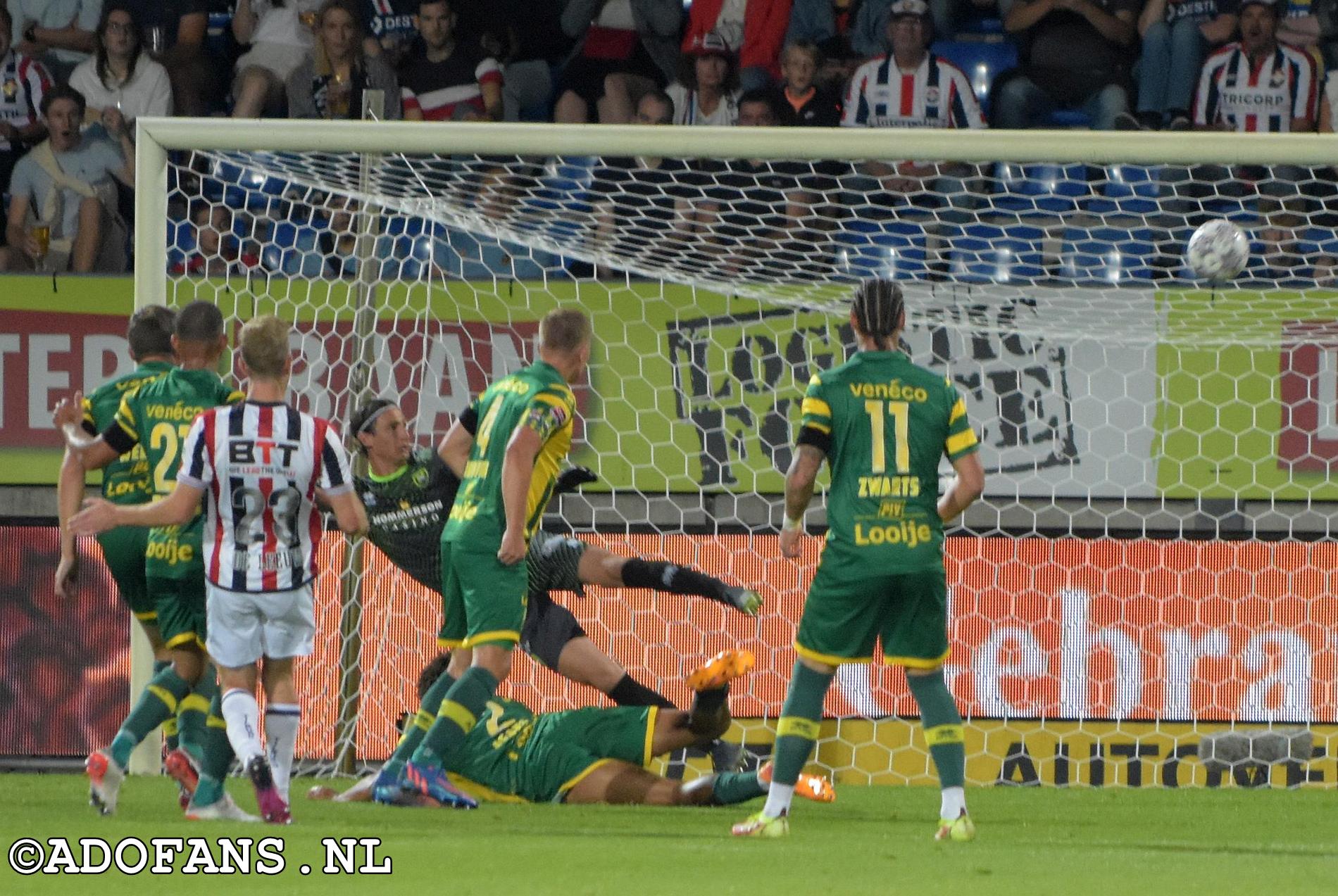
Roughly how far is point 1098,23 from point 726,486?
4409 millimetres

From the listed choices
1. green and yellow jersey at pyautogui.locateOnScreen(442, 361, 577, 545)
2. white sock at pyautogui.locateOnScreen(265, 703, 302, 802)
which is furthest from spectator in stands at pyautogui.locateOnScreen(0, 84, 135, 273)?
white sock at pyautogui.locateOnScreen(265, 703, 302, 802)

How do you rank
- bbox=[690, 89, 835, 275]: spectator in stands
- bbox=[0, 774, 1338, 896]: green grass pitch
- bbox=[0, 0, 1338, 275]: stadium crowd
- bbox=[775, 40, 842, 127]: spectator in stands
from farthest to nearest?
1. bbox=[0, 0, 1338, 275]: stadium crowd
2. bbox=[775, 40, 842, 127]: spectator in stands
3. bbox=[690, 89, 835, 275]: spectator in stands
4. bbox=[0, 774, 1338, 896]: green grass pitch

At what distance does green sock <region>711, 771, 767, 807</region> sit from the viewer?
20.4ft

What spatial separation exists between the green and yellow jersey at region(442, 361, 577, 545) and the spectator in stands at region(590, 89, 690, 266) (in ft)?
6.52

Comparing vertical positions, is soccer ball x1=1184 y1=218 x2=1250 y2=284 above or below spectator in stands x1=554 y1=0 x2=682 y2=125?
below

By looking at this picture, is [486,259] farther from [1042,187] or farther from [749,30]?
[749,30]

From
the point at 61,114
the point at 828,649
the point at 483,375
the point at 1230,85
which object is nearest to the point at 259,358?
the point at 828,649

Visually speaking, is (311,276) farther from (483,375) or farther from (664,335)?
(664,335)

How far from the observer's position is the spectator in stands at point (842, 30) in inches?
432

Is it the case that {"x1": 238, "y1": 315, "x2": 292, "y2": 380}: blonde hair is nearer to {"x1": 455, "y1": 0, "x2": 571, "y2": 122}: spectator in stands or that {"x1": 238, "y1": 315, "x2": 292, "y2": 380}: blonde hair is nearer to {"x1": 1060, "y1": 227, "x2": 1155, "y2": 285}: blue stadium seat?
{"x1": 1060, "y1": 227, "x2": 1155, "y2": 285}: blue stadium seat

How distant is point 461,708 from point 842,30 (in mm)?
6327

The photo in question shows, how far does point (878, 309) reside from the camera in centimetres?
548

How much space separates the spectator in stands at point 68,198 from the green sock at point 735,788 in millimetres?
5124

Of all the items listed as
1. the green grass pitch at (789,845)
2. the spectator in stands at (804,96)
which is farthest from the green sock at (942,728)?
the spectator in stands at (804,96)
